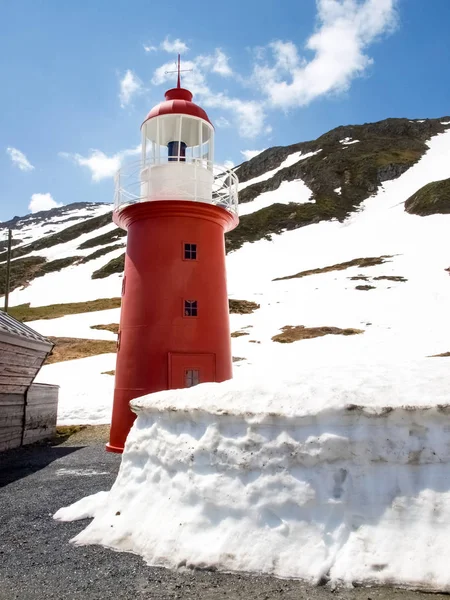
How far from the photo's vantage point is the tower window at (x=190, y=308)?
1355cm

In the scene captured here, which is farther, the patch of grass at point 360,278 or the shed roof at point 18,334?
the patch of grass at point 360,278

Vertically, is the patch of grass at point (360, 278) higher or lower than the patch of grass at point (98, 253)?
lower

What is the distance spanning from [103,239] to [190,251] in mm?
86015

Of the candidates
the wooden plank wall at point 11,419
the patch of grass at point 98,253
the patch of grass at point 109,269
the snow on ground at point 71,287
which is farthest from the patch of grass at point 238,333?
the patch of grass at point 98,253

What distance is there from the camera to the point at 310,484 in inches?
212

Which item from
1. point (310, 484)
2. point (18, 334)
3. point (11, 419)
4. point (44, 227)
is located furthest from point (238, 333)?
point (44, 227)

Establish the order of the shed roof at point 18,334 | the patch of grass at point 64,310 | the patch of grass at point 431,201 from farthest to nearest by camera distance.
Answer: the patch of grass at point 431,201
the patch of grass at point 64,310
the shed roof at point 18,334

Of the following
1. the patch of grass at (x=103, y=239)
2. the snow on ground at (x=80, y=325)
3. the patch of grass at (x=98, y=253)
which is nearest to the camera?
the snow on ground at (x=80, y=325)

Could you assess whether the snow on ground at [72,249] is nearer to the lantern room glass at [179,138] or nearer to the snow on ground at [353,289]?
the snow on ground at [353,289]

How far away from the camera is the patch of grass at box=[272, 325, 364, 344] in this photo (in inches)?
1303

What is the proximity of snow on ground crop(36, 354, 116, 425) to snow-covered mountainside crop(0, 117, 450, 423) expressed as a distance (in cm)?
9

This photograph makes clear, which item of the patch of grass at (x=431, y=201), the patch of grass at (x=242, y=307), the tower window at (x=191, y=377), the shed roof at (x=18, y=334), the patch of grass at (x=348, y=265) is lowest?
the tower window at (x=191, y=377)

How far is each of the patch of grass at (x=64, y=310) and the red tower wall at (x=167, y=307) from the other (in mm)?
35708

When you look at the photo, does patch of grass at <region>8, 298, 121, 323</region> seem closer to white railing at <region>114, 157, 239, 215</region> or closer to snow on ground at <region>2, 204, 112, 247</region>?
white railing at <region>114, 157, 239, 215</region>
